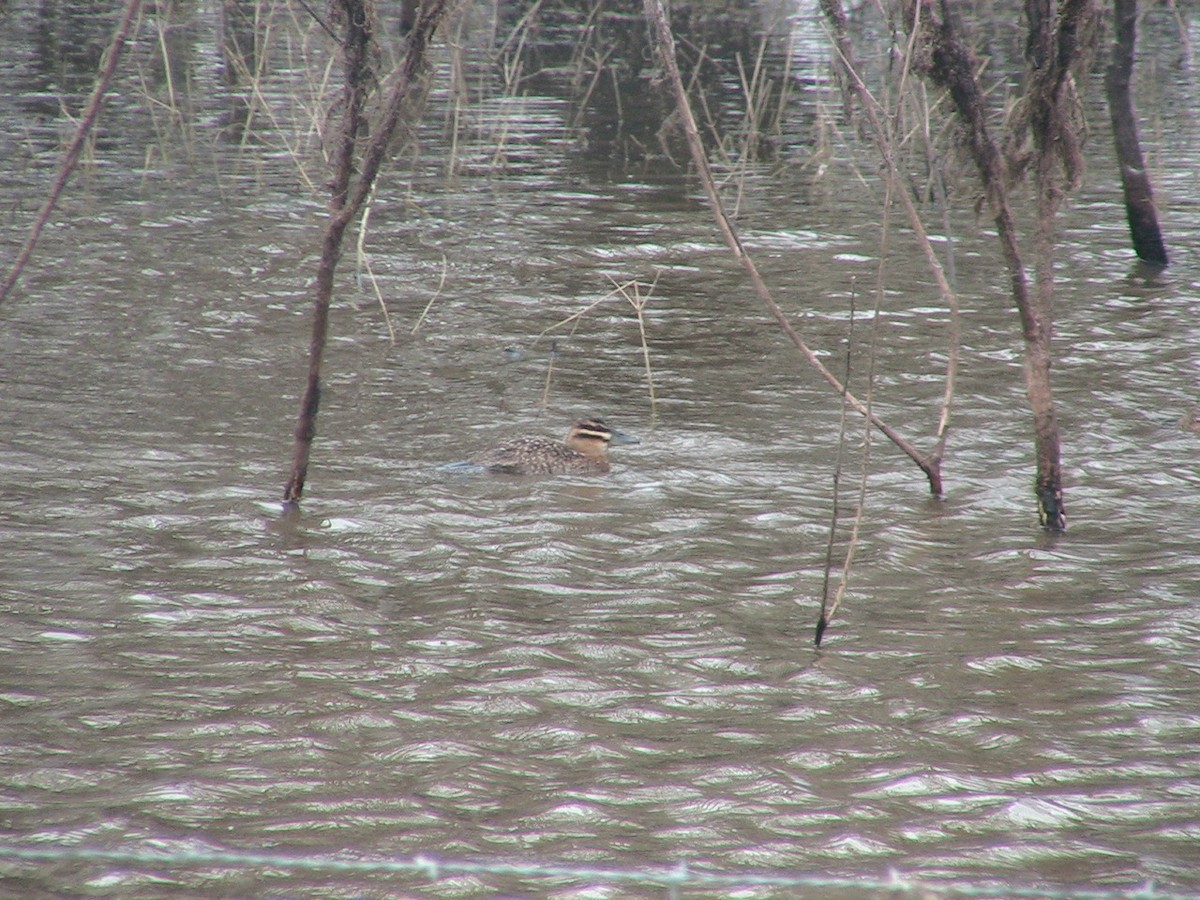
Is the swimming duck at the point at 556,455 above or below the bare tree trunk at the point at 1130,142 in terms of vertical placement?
below

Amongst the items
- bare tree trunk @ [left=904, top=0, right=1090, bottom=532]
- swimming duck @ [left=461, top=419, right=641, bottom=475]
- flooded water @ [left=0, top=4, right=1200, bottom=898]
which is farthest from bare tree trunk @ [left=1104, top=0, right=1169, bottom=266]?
swimming duck @ [left=461, top=419, right=641, bottom=475]

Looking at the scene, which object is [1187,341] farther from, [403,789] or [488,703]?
[403,789]

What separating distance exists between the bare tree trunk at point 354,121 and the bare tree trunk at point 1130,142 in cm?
769

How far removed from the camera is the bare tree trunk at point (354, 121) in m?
7.04

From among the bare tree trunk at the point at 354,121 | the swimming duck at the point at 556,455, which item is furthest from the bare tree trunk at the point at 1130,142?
the bare tree trunk at the point at 354,121

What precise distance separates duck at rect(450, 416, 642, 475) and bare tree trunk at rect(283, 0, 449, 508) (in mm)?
1355

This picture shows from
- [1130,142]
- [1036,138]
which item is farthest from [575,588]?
[1130,142]

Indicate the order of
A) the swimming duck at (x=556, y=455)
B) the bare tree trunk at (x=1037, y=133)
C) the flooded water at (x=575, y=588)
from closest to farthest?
the flooded water at (x=575, y=588) < the bare tree trunk at (x=1037, y=133) < the swimming duck at (x=556, y=455)

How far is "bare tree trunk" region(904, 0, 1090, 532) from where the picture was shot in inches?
274

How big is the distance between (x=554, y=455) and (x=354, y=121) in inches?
97.0

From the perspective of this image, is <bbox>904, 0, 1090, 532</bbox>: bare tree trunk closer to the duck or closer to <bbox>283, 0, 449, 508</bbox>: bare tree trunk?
<bbox>283, 0, 449, 508</bbox>: bare tree trunk

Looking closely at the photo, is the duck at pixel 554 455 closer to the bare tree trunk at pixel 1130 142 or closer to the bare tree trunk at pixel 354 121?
the bare tree trunk at pixel 354 121

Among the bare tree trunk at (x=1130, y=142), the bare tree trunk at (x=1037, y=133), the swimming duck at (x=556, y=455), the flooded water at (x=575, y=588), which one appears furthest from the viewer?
the bare tree trunk at (x=1130, y=142)

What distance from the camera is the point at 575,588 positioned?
22.6ft
